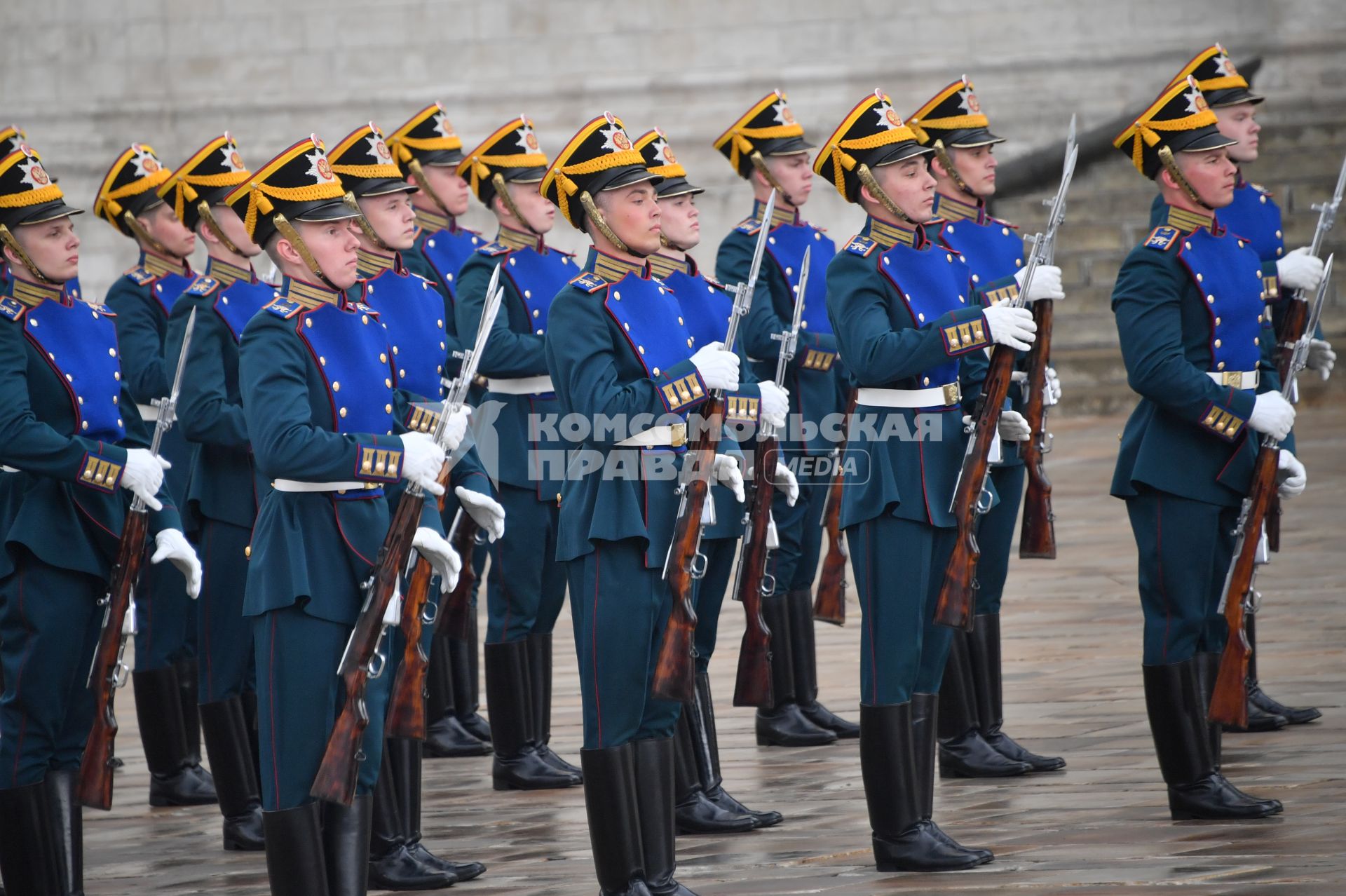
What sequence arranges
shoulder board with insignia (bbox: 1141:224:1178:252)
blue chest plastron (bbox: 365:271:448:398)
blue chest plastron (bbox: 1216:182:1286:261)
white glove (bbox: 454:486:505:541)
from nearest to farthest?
white glove (bbox: 454:486:505:541)
shoulder board with insignia (bbox: 1141:224:1178:252)
blue chest plastron (bbox: 365:271:448:398)
blue chest plastron (bbox: 1216:182:1286:261)

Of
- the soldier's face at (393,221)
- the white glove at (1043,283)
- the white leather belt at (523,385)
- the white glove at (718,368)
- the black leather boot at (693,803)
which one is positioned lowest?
the black leather boot at (693,803)

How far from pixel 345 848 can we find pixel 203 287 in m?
2.19

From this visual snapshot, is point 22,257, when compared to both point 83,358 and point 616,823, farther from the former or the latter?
point 616,823

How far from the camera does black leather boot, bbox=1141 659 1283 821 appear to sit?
5.35 meters

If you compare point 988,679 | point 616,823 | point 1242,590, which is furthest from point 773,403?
point 988,679

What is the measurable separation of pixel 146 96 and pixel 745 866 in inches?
482

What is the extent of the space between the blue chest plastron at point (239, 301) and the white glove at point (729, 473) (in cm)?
165

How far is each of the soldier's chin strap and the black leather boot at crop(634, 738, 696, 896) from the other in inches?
77.9

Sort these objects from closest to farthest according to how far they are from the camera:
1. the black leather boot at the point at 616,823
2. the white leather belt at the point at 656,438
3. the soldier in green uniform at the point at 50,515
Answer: the black leather boot at the point at 616,823 < the white leather belt at the point at 656,438 < the soldier in green uniform at the point at 50,515

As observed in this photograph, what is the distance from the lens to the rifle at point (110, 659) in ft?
17.1

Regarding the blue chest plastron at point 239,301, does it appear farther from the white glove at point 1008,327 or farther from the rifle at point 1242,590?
the rifle at point 1242,590

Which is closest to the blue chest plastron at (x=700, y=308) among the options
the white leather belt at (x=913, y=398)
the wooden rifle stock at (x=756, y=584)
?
the wooden rifle stock at (x=756, y=584)

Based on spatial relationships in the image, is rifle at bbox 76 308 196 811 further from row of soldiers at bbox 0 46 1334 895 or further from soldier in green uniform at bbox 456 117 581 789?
soldier in green uniform at bbox 456 117 581 789

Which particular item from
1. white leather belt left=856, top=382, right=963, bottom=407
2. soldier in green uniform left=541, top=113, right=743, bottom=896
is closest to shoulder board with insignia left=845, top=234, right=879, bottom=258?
white leather belt left=856, top=382, right=963, bottom=407
